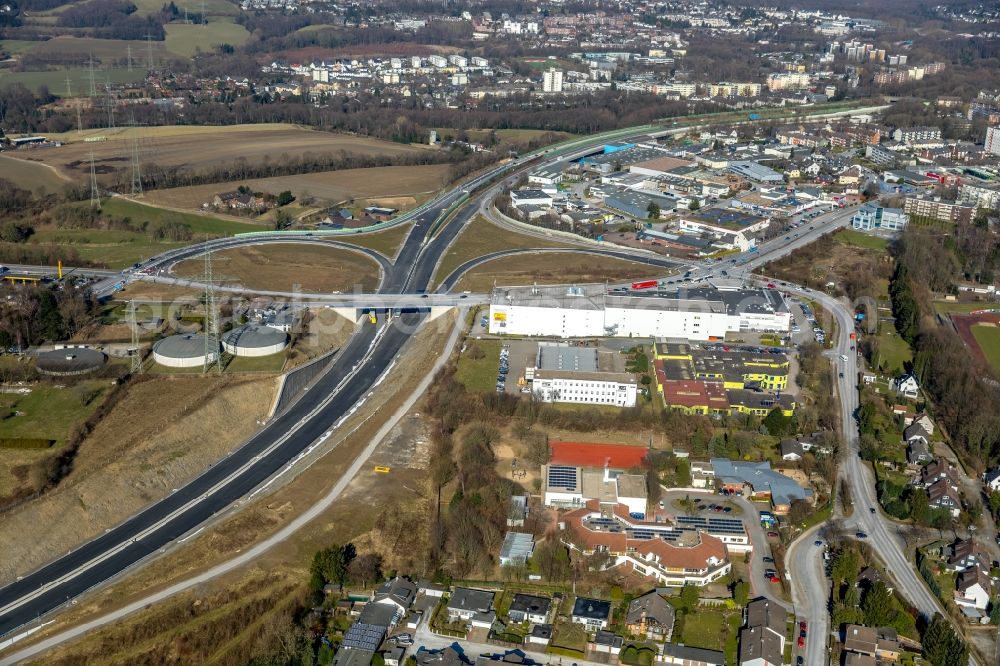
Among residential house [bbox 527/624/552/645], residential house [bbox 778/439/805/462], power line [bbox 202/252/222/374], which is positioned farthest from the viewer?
power line [bbox 202/252/222/374]

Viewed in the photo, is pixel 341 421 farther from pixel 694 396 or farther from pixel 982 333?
pixel 982 333

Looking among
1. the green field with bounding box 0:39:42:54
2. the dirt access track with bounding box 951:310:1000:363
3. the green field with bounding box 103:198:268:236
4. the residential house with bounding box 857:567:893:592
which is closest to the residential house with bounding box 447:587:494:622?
the residential house with bounding box 857:567:893:592

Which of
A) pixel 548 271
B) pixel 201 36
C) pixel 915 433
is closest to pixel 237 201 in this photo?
pixel 548 271

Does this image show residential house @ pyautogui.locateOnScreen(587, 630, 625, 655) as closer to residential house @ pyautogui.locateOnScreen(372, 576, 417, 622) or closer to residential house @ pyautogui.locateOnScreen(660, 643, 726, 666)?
residential house @ pyautogui.locateOnScreen(660, 643, 726, 666)

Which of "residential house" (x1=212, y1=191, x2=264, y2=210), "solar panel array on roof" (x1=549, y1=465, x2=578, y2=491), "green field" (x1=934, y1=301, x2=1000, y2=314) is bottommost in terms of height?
"solar panel array on roof" (x1=549, y1=465, x2=578, y2=491)

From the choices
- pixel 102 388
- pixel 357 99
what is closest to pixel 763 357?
pixel 102 388
